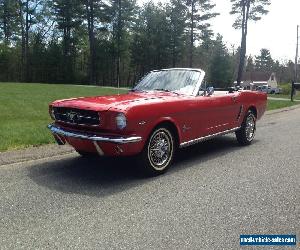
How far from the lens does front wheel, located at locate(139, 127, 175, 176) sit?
564cm

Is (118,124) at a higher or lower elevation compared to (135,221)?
higher

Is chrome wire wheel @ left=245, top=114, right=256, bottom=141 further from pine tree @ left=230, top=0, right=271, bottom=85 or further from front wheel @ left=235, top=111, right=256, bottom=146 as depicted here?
pine tree @ left=230, top=0, right=271, bottom=85

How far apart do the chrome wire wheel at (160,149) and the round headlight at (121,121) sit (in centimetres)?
58

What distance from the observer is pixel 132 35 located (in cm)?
6278

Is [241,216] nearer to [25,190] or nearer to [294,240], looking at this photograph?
[294,240]

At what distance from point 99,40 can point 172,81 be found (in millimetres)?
53110

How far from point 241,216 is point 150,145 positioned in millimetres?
1879

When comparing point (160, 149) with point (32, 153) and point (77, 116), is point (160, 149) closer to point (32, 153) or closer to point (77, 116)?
point (77, 116)

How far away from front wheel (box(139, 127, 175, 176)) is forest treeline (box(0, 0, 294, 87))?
46825 mm

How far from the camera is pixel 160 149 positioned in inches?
232

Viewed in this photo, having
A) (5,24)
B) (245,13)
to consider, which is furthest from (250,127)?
(5,24)

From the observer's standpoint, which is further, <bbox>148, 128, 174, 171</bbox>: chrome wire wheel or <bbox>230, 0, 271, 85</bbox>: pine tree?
<bbox>230, 0, 271, 85</bbox>: pine tree

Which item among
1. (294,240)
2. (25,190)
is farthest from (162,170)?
(294,240)

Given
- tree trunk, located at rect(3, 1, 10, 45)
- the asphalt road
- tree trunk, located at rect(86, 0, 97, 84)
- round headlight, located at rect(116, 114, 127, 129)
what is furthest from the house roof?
round headlight, located at rect(116, 114, 127, 129)
